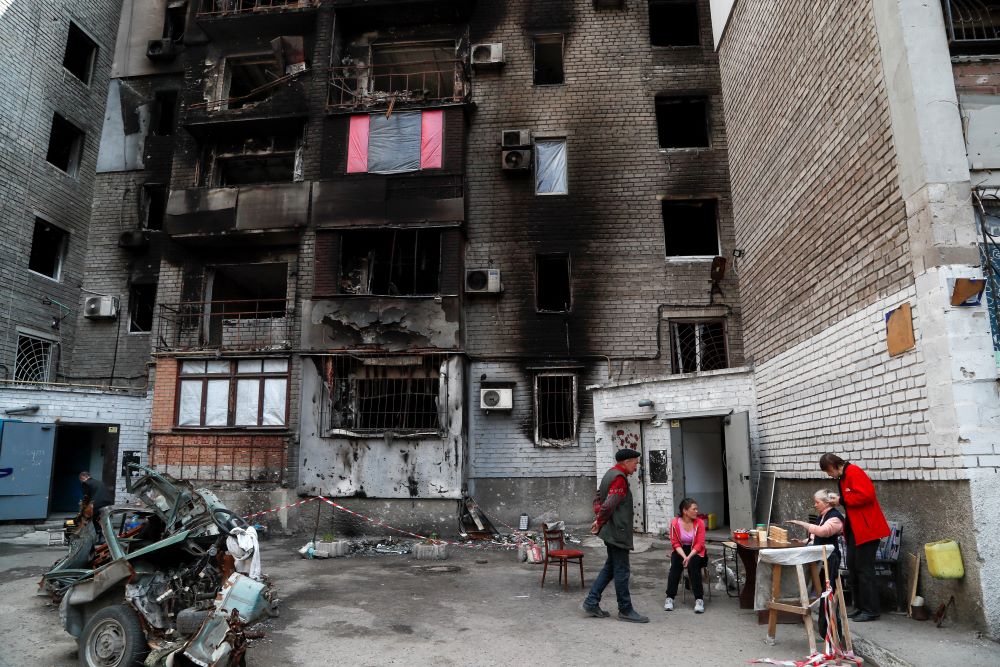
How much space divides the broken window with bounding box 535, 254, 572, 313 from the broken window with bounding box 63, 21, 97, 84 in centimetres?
1439

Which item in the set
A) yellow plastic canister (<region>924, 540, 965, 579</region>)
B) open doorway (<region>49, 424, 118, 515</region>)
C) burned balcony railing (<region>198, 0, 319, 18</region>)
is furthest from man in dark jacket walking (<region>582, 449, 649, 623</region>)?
burned balcony railing (<region>198, 0, 319, 18</region>)

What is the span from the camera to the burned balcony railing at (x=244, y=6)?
53.3ft

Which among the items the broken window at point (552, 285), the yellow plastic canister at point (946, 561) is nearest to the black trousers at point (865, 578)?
the yellow plastic canister at point (946, 561)

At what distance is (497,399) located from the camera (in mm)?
14195

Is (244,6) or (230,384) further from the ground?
(244,6)

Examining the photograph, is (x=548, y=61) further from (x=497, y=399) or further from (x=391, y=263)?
(x=497, y=399)

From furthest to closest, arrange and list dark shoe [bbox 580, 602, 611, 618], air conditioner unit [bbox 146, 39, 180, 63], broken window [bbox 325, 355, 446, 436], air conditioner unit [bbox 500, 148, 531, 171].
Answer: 1. air conditioner unit [bbox 146, 39, 180, 63]
2. air conditioner unit [bbox 500, 148, 531, 171]
3. broken window [bbox 325, 355, 446, 436]
4. dark shoe [bbox 580, 602, 611, 618]

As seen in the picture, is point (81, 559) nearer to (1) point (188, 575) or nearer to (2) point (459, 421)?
(1) point (188, 575)

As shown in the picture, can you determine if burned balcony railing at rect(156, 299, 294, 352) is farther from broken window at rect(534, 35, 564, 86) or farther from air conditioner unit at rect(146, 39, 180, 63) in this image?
broken window at rect(534, 35, 564, 86)

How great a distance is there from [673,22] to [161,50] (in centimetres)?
1444

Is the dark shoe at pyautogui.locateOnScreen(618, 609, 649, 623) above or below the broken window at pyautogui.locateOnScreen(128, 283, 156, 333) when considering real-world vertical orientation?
below

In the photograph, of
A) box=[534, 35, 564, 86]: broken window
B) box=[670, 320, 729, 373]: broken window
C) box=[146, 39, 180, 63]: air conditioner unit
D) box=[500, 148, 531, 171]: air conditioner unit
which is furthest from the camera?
box=[146, 39, 180, 63]: air conditioner unit

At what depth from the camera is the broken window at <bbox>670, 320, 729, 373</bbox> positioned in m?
14.5

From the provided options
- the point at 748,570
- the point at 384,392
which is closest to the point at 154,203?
the point at 384,392
